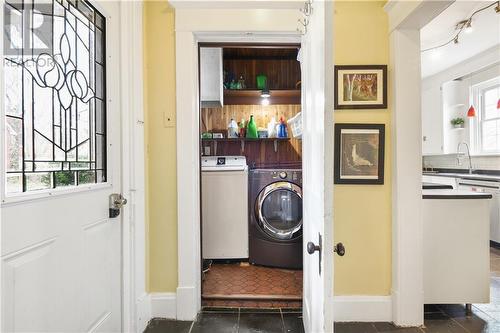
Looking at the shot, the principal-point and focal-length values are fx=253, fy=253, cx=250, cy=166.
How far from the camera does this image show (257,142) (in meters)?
3.27

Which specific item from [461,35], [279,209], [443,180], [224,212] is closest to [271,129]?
[279,209]

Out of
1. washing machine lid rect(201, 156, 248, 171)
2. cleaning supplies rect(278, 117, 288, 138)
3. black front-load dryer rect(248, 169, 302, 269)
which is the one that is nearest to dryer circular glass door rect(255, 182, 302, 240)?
black front-load dryer rect(248, 169, 302, 269)

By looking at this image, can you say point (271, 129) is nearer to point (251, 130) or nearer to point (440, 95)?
point (251, 130)

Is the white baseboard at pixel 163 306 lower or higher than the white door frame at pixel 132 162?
lower

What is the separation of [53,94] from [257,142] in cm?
241

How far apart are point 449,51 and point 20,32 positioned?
448 cm

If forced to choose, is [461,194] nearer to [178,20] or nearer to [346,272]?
[346,272]

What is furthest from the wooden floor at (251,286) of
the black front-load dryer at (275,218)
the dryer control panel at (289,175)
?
the dryer control panel at (289,175)

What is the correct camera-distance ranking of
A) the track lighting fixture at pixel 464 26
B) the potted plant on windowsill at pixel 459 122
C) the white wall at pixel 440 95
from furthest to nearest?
1. the potted plant on windowsill at pixel 459 122
2. the white wall at pixel 440 95
3. the track lighting fixture at pixel 464 26

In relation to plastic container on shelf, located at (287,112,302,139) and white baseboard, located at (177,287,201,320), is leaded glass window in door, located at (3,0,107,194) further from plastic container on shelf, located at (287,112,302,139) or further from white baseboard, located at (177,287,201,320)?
plastic container on shelf, located at (287,112,302,139)

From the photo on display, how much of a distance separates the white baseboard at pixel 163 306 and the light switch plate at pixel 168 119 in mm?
1189

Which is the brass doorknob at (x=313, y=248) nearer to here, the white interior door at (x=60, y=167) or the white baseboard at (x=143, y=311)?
the white interior door at (x=60, y=167)

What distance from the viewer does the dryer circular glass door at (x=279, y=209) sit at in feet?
8.52

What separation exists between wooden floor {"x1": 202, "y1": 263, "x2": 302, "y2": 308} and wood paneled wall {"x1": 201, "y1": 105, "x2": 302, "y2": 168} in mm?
1292
